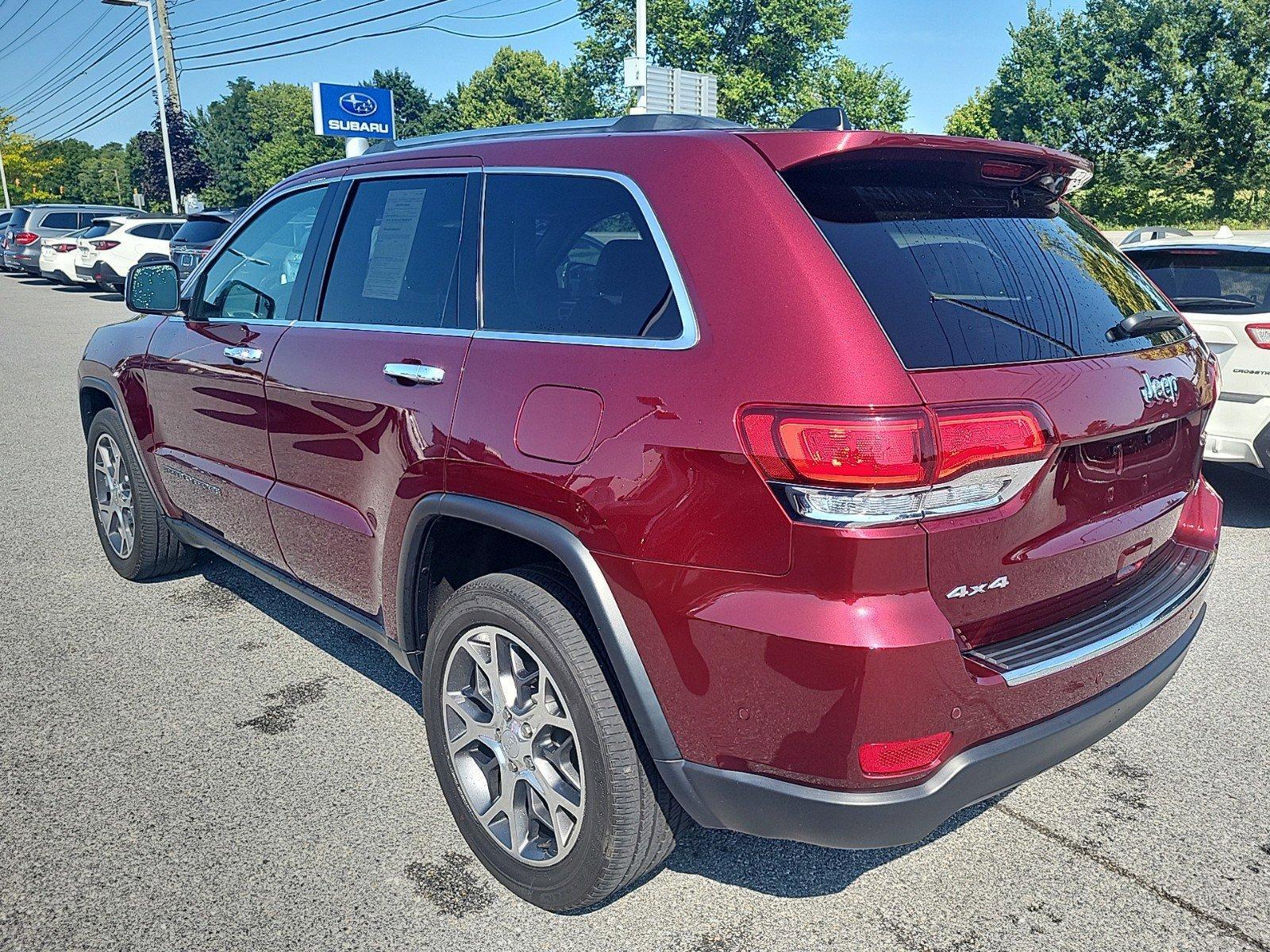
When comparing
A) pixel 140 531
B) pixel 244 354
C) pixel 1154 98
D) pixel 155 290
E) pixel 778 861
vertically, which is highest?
pixel 1154 98

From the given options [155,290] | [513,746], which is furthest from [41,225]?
[513,746]

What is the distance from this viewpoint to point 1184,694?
3680mm

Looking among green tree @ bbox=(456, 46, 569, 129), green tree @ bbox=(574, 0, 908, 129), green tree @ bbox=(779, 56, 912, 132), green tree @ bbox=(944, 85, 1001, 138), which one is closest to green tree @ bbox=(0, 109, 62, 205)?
green tree @ bbox=(456, 46, 569, 129)

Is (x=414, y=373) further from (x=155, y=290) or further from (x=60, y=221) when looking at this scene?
(x=60, y=221)

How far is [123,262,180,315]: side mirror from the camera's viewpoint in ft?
13.4

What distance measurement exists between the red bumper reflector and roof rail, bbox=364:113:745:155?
1.45 metres

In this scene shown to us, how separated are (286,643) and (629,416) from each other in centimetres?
258

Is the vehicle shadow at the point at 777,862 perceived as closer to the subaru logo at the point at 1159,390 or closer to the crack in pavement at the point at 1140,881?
Answer: the crack in pavement at the point at 1140,881

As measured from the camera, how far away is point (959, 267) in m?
2.26

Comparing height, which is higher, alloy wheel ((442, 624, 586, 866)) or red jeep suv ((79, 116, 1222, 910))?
red jeep suv ((79, 116, 1222, 910))

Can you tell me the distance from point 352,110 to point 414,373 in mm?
20136

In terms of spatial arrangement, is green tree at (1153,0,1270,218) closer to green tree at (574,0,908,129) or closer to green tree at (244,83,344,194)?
green tree at (574,0,908,129)

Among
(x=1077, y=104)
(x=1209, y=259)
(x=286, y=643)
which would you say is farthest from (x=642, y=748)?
(x=1077, y=104)

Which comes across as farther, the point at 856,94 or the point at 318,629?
the point at 856,94
